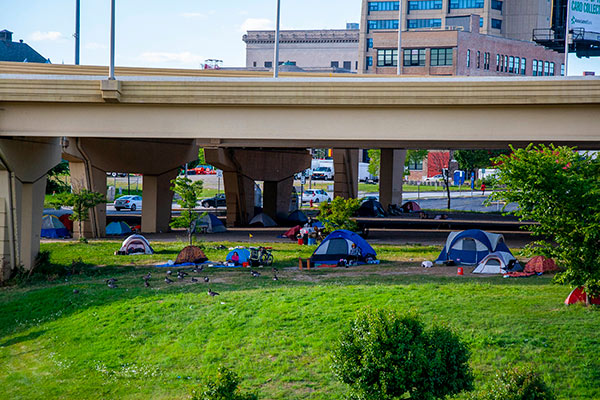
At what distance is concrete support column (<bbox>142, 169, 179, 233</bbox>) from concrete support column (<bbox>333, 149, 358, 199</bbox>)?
64.3 feet

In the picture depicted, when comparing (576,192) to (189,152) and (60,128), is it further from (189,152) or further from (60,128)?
(189,152)

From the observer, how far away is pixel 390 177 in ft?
225

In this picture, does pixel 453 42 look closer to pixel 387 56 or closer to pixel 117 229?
pixel 387 56

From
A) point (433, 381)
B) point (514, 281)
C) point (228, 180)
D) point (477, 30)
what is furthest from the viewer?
point (477, 30)

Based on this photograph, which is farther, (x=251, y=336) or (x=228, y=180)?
(x=228, y=180)

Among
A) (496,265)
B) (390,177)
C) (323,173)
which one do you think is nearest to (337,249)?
(496,265)

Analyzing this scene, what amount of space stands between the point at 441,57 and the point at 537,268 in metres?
72.9

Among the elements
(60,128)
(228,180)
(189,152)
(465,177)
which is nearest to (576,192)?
(60,128)

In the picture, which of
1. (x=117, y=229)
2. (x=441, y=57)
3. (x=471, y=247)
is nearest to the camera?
(x=471, y=247)

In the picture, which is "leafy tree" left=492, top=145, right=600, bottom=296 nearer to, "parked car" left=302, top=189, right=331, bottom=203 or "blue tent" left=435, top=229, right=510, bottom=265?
"blue tent" left=435, top=229, right=510, bottom=265

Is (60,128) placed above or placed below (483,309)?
above

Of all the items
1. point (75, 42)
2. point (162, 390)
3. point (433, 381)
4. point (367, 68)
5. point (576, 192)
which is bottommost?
point (162, 390)

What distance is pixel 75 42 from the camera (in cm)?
4291

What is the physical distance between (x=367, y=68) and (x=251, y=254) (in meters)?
83.9
